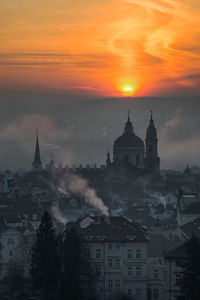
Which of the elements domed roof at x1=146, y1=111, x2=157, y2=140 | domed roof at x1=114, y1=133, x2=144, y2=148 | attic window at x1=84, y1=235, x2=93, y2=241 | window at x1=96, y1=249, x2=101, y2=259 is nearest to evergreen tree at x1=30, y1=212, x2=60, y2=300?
attic window at x1=84, y1=235, x2=93, y2=241

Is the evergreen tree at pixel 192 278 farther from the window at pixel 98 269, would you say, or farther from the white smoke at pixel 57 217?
the white smoke at pixel 57 217

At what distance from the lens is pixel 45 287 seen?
52094 mm

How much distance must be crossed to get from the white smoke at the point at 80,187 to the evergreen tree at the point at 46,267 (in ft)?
171

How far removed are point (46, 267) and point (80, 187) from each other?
296 feet

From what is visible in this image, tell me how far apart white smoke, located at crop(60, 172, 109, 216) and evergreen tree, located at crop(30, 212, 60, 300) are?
52.2 meters

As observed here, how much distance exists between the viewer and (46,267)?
52594 millimetres

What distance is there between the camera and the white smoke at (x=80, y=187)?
11419 cm

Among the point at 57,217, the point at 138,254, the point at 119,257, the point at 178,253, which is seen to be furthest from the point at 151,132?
the point at 178,253

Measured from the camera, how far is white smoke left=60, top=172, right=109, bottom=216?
114m

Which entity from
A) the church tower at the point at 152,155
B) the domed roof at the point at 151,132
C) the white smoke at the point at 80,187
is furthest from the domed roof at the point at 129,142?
the white smoke at the point at 80,187

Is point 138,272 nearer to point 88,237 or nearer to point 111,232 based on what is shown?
point 111,232

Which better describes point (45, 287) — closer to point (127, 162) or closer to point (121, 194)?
point (121, 194)

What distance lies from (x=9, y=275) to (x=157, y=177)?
334ft

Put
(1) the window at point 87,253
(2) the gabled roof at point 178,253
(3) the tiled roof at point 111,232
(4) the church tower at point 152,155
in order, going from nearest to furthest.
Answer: (2) the gabled roof at point 178,253, (1) the window at point 87,253, (3) the tiled roof at point 111,232, (4) the church tower at point 152,155
